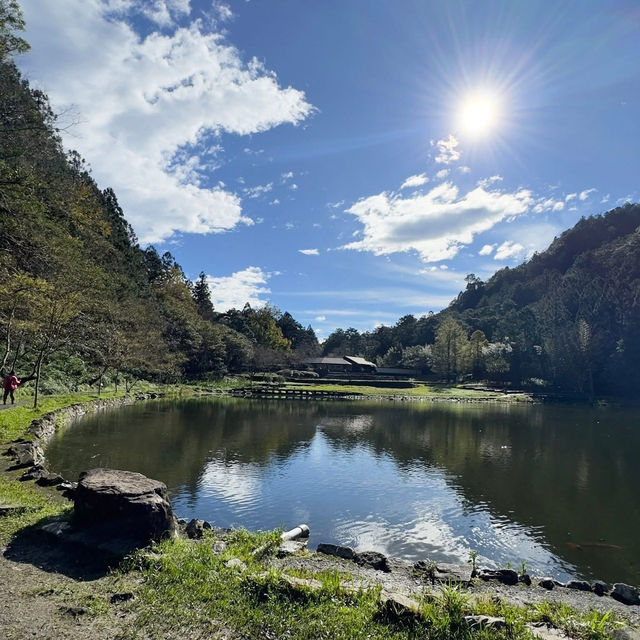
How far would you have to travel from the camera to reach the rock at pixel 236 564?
263 inches

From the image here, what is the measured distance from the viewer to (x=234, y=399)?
5009 cm

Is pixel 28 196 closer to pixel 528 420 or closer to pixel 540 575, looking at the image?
pixel 540 575

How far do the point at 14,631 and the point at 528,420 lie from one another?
42.1 meters

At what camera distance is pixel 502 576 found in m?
8.86

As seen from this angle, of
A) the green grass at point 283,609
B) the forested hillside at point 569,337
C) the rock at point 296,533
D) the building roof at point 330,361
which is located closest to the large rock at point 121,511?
the green grass at point 283,609

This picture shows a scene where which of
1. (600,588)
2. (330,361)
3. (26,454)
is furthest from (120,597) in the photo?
(330,361)

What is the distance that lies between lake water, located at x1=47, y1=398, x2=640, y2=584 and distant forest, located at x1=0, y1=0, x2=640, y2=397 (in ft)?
29.6

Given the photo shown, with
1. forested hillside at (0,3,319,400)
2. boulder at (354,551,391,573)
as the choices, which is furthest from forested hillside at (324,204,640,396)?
boulder at (354,551,391,573)

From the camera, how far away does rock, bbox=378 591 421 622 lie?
17.8 feet

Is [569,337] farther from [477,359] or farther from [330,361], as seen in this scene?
[330,361]

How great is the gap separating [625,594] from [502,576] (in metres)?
2.27

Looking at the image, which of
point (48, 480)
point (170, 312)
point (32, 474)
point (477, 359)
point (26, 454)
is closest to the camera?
point (48, 480)

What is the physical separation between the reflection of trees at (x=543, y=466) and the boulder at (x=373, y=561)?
5408 millimetres

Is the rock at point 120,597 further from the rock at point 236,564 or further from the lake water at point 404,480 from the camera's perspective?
the lake water at point 404,480
